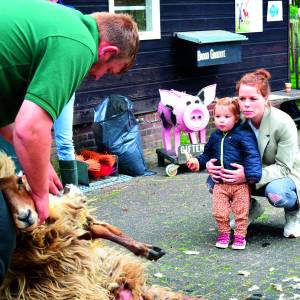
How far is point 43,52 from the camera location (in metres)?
2.95

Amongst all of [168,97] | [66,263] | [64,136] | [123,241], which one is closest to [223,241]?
[123,241]

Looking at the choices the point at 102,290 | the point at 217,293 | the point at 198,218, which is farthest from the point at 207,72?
the point at 102,290

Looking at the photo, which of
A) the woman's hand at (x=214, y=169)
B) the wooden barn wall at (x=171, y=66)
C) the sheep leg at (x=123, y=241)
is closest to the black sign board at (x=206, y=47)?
the wooden barn wall at (x=171, y=66)

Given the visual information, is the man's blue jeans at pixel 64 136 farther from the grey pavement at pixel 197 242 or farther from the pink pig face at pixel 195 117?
the pink pig face at pixel 195 117

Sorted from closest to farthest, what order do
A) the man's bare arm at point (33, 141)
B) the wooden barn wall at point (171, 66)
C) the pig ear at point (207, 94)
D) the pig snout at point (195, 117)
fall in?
the man's bare arm at point (33, 141)
the pig snout at point (195, 117)
the pig ear at point (207, 94)
the wooden barn wall at point (171, 66)

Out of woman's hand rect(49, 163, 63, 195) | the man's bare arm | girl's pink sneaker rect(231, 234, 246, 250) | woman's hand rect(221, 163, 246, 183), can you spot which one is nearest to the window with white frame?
woman's hand rect(221, 163, 246, 183)

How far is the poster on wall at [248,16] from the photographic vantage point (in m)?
12.1

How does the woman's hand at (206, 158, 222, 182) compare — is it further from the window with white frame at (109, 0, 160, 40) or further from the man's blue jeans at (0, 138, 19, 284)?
the window with white frame at (109, 0, 160, 40)

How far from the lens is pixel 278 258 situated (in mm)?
5340

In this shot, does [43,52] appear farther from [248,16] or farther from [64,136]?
Answer: [248,16]

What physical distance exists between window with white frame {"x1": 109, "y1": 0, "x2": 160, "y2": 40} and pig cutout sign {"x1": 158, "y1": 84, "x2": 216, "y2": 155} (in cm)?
168

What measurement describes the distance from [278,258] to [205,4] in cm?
680

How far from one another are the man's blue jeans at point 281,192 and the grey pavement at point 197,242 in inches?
14.8

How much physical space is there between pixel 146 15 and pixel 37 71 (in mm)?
7670
